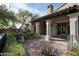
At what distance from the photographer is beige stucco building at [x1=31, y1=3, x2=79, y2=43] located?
6.22 meters

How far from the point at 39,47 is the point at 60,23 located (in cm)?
97

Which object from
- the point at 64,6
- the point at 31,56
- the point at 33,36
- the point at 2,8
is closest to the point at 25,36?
the point at 33,36

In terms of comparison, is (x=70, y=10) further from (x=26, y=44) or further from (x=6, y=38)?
(x=6, y=38)

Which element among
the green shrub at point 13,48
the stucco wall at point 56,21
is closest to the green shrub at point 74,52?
the stucco wall at point 56,21

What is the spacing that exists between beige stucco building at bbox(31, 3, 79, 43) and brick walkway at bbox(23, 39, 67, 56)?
0.22 meters

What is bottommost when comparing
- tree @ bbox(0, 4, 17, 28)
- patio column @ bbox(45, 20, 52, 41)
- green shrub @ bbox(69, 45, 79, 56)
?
green shrub @ bbox(69, 45, 79, 56)

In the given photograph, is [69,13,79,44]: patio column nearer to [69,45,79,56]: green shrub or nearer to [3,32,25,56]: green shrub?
[69,45,79,56]: green shrub

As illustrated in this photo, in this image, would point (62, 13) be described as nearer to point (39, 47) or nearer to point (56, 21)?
point (56, 21)

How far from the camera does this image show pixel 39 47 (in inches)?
251

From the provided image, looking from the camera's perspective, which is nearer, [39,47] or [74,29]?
[74,29]

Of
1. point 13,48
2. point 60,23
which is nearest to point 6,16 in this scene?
point 13,48

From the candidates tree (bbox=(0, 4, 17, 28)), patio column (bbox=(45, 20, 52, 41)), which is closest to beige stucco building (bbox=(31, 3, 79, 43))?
patio column (bbox=(45, 20, 52, 41))

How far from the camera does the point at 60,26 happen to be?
6.39m

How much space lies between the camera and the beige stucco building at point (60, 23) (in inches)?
245
